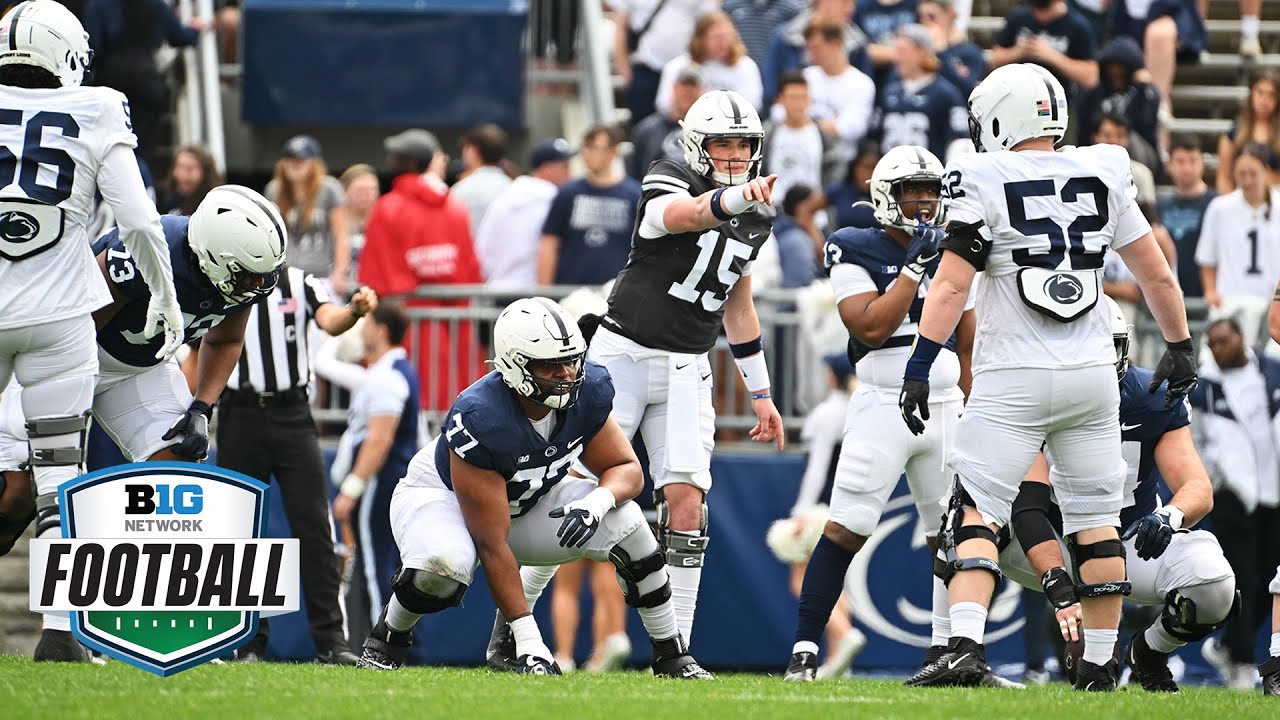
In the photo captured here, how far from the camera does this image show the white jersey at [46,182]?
673cm

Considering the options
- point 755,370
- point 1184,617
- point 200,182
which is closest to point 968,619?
point 1184,617

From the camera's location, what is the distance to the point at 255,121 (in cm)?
1371

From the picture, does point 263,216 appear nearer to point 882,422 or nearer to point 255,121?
point 882,422

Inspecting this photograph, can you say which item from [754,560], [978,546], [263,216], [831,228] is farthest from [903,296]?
[831,228]

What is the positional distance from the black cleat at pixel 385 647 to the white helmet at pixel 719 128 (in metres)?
2.04

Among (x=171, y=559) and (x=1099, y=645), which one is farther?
(x=1099, y=645)

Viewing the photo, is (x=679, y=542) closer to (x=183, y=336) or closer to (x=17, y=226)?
(x=183, y=336)

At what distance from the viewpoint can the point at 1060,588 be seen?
6.74 meters

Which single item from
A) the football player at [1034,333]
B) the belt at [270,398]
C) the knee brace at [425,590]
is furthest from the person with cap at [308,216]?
the football player at [1034,333]

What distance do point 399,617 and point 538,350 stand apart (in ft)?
3.82

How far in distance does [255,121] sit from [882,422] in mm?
7331

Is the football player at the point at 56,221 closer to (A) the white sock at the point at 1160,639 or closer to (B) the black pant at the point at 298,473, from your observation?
(B) the black pant at the point at 298,473

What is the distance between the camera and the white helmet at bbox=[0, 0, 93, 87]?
677 cm

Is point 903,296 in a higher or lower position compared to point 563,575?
higher
